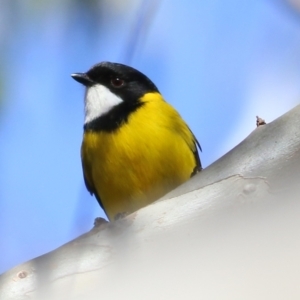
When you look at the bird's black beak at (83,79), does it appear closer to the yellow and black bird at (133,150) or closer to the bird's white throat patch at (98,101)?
the bird's white throat patch at (98,101)

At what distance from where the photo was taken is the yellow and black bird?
491 cm

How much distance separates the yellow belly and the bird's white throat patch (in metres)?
0.28

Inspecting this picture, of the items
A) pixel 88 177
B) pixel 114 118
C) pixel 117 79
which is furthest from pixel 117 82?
pixel 88 177

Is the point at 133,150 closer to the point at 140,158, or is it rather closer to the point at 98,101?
the point at 140,158

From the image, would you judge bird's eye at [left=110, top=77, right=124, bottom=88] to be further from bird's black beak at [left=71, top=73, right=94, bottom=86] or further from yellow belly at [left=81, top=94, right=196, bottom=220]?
yellow belly at [left=81, top=94, right=196, bottom=220]

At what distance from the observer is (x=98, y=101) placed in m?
5.59

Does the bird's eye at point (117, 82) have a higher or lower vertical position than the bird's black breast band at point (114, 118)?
higher

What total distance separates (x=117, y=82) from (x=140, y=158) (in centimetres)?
101

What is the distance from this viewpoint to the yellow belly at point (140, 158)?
4906 mm

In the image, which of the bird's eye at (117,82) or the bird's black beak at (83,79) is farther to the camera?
the bird's black beak at (83,79)

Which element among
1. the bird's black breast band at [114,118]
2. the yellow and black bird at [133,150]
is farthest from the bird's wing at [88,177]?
the bird's black breast band at [114,118]

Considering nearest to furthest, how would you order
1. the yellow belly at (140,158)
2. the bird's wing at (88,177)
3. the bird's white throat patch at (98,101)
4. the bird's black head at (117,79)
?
the yellow belly at (140,158)
the bird's wing at (88,177)
the bird's white throat patch at (98,101)
the bird's black head at (117,79)

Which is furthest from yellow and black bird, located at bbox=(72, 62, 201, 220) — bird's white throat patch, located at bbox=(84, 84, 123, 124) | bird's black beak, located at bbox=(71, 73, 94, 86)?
bird's black beak, located at bbox=(71, 73, 94, 86)

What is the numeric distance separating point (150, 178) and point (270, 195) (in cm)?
246
